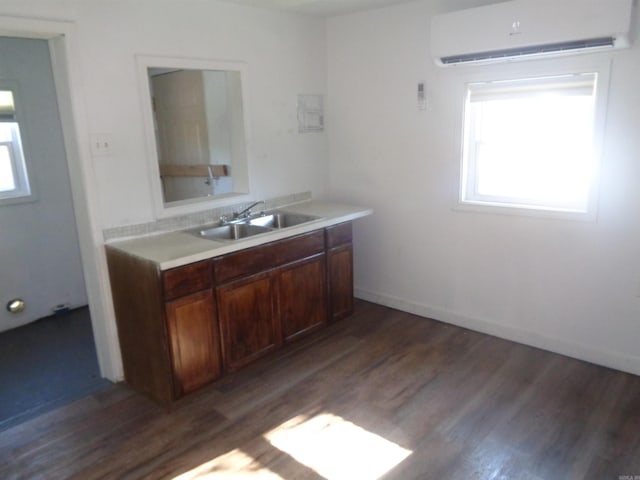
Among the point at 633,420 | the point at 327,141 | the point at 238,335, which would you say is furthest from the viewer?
the point at 327,141

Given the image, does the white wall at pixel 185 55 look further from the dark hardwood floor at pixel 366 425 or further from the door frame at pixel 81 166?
the dark hardwood floor at pixel 366 425

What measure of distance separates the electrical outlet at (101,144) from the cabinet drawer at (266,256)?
35.3 inches

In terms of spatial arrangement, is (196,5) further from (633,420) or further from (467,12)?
(633,420)

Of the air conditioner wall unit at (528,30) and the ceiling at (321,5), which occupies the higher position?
the ceiling at (321,5)

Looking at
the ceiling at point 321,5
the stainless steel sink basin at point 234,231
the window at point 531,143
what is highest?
the ceiling at point 321,5

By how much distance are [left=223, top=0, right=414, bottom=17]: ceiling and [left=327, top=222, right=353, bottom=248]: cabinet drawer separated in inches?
61.9

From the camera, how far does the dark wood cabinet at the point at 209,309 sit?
2.61 m

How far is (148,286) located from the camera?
258 cm

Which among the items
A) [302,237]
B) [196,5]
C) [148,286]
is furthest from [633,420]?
[196,5]

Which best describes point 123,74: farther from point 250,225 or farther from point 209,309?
point 209,309

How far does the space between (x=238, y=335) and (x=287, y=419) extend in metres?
0.62

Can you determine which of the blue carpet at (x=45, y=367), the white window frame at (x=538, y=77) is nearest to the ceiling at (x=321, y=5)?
the white window frame at (x=538, y=77)

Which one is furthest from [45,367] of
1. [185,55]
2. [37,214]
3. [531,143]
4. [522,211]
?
[531,143]

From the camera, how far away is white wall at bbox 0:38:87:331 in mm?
3719
